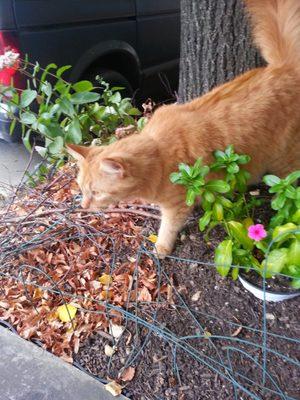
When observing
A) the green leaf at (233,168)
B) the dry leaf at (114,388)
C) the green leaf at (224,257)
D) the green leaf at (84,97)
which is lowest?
the dry leaf at (114,388)

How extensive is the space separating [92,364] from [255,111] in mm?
1551

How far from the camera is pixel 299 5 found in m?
2.10

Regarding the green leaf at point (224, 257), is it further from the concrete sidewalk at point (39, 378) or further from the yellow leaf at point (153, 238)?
the concrete sidewalk at point (39, 378)

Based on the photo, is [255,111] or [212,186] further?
[255,111]

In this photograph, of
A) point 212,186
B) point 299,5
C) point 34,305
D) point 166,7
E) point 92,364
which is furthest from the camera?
point 166,7

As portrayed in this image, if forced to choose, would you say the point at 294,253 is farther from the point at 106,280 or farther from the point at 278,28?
the point at 278,28

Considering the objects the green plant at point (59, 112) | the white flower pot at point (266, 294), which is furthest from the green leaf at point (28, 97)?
the white flower pot at point (266, 294)

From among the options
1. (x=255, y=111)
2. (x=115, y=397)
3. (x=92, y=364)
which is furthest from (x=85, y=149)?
(x=115, y=397)

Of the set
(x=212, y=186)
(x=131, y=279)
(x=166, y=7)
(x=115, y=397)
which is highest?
(x=166, y=7)

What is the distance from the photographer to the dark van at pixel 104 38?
2947 mm

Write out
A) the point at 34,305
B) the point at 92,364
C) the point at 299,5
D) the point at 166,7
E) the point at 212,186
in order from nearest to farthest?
the point at 212,186 < the point at 92,364 < the point at 299,5 < the point at 34,305 < the point at 166,7

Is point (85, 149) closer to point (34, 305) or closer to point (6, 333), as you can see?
point (34, 305)

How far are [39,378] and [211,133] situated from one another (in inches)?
59.8

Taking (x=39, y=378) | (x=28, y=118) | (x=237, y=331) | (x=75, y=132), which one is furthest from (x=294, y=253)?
(x=28, y=118)
